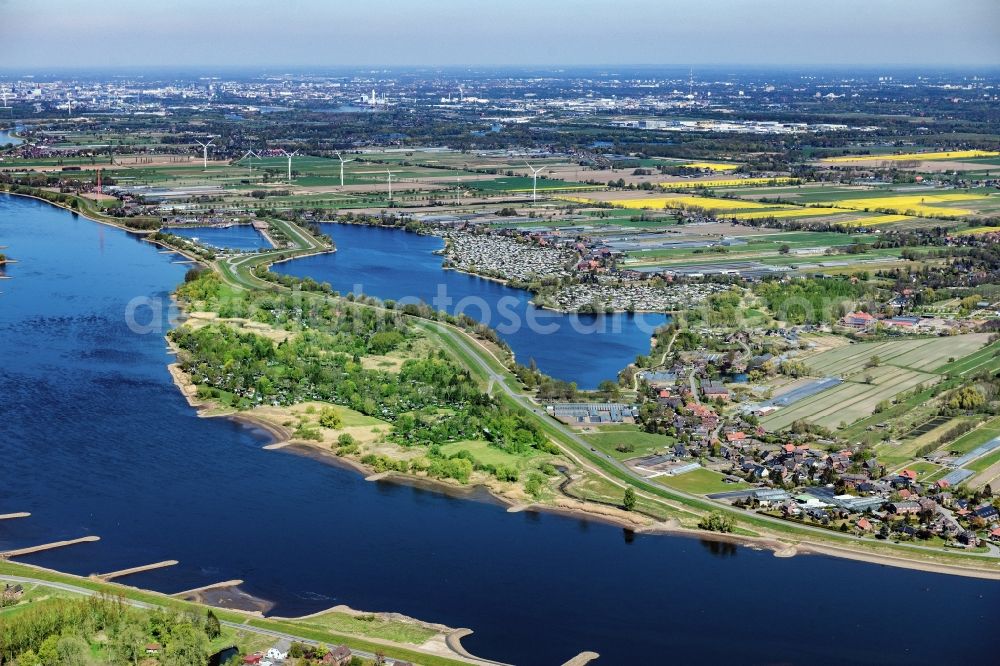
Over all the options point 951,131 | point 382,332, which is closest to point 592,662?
point 382,332

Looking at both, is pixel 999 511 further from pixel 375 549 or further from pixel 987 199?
pixel 987 199

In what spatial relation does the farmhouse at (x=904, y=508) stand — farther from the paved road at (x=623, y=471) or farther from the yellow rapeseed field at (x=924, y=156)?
the yellow rapeseed field at (x=924, y=156)

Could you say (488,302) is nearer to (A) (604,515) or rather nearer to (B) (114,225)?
(A) (604,515)

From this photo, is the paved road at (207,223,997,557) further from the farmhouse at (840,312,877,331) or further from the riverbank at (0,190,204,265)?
the riverbank at (0,190,204,265)

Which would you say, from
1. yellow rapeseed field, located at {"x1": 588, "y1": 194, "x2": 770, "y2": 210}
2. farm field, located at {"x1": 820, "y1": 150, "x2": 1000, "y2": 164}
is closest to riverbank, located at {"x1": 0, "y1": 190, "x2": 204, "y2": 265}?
yellow rapeseed field, located at {"x1": 588, "y1": 194, "x2": 770, "y2": 210}

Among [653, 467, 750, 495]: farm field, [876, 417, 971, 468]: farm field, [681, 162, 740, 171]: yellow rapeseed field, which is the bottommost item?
[653, 467, 750, 495]: farm field

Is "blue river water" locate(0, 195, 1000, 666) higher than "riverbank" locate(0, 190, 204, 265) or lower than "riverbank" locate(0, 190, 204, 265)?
lower
